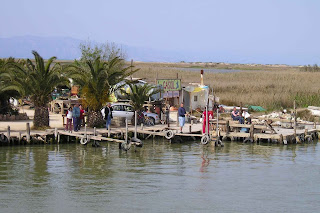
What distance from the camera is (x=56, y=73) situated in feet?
117

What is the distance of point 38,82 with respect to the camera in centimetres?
3556

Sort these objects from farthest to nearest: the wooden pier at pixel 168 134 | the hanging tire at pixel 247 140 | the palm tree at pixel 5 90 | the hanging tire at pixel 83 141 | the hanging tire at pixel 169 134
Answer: the palm tree at pixel 5 90, the hanging tire at pixel 247 140, the hanging tire at pixel 169 134, the wooden pier at pixel 168 134, the hanging tire at pixel 83 141

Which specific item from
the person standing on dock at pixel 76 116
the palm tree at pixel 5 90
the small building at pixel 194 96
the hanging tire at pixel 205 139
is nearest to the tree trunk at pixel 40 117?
the palm tree at pixel 5 90

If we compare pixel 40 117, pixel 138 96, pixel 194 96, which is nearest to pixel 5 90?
pixel 40 117

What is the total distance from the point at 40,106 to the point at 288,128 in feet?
53.6

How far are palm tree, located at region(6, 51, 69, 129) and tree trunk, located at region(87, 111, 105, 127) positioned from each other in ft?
8.99

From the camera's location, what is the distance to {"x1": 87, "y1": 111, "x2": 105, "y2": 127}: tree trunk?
124ft

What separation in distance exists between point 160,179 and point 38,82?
12.9 meters

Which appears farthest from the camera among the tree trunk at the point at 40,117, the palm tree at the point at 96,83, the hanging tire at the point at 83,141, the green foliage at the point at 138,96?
the green foliage at the point at 138,96

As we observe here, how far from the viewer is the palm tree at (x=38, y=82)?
116 ft

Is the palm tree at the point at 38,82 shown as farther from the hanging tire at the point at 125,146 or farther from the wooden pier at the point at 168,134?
the hanging tire at the point at 125,146

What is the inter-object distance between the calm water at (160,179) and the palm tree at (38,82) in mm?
3519

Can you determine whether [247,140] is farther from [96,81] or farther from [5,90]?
[5,90]

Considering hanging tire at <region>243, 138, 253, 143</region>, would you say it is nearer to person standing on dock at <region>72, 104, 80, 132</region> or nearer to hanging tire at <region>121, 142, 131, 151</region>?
hanging tire at <region>121, 142, 131, 151</region>
